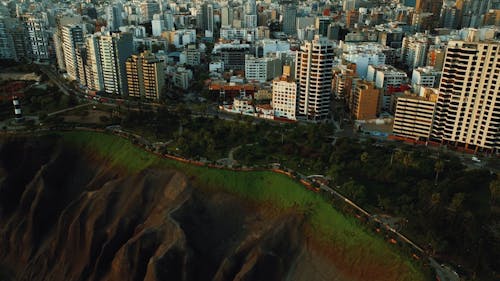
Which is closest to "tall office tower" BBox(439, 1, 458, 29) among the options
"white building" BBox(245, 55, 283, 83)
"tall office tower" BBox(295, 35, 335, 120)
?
"white building" BBox(245, 55, 283, 83)

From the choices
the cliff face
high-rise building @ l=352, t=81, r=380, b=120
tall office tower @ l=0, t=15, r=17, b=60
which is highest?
tall office tower @ l=0, t=15, r=17, b=60

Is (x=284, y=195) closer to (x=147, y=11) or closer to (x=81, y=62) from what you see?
(x=81, y=62)

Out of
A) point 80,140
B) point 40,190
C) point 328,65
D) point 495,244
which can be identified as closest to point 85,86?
point 80,140

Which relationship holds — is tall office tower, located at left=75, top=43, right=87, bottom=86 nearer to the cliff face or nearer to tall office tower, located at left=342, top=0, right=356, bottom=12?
the cliff face

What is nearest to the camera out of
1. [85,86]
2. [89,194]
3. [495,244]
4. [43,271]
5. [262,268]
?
[495,244]

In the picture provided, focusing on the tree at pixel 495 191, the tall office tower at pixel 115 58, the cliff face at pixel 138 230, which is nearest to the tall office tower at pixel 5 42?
the tall office tower at pixel 115 58

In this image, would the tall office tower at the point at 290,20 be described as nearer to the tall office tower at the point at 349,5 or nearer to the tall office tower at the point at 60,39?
the tall office tower at the point at 349,5

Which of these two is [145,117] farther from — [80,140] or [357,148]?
[357,148]
